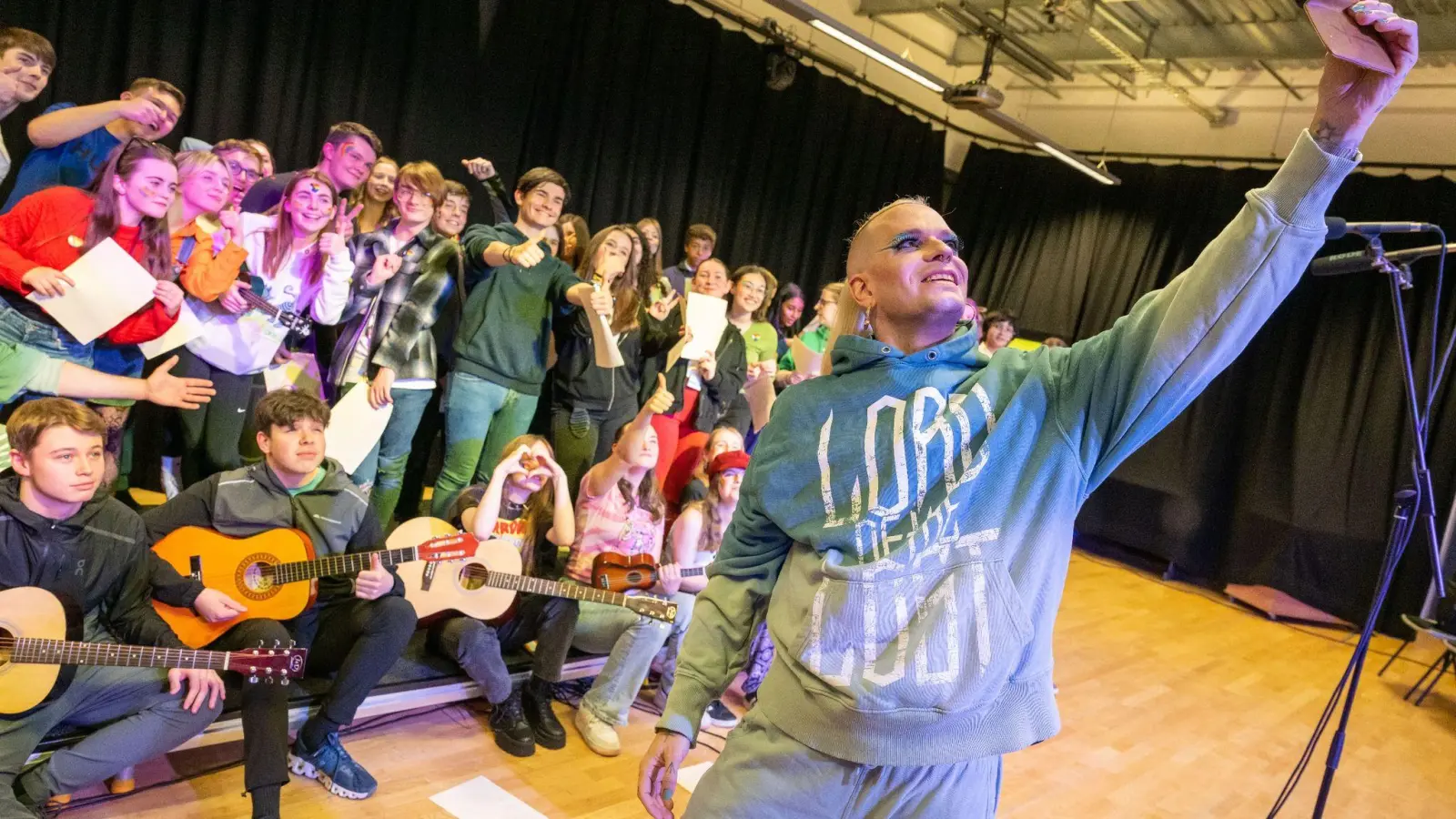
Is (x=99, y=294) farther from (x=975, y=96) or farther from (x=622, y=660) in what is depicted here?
(x=975, y=96)

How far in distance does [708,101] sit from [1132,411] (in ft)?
19.4

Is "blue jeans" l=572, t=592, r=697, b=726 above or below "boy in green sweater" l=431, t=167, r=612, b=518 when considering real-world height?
below

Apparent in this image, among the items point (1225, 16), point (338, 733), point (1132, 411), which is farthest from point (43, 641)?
point (1225, 16)

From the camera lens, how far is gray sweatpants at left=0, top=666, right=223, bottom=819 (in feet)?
6.62

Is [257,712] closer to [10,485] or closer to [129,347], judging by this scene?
[10,485]

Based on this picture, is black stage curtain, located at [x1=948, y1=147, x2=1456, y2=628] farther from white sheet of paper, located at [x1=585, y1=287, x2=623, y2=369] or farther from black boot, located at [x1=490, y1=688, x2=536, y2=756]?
black boot, located at [x1=490, y1=688, x2=536, y2=756]

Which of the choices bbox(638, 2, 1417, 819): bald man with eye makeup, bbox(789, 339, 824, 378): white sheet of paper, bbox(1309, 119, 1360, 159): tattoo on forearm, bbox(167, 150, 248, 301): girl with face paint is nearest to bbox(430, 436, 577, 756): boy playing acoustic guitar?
bbox(167, 150, 248, 301): girl with face paint

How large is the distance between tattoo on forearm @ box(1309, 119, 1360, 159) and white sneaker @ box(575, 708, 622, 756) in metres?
2.53

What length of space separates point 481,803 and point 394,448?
142cm

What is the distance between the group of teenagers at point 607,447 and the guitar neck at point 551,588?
0.14 metres

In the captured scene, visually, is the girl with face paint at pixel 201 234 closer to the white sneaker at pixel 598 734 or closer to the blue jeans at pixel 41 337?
the blue jeans at pixel 41 337

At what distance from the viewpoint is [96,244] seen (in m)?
2.74

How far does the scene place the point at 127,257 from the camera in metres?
2.74

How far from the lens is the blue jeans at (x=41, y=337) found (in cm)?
259
